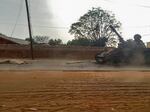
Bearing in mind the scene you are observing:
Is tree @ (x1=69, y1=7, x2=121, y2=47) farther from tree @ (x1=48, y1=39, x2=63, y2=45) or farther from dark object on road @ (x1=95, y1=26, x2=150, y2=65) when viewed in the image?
dark object on road @ (x1=95, y1=26, x2=150, y2=65)

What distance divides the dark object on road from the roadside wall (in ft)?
43.0

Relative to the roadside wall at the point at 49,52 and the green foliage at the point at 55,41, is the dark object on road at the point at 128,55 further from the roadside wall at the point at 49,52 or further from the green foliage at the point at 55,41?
the green foliage at the point at 55,41

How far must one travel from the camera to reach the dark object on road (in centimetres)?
2912

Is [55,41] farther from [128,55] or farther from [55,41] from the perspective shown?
[128,55]

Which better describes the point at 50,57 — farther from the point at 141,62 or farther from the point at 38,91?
the point at 38,91

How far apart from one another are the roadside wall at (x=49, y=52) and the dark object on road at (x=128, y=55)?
1311cm

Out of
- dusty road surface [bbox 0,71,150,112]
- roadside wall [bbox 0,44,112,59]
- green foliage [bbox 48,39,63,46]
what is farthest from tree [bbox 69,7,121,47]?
dusty road surface [bbox 0,71,150,112]

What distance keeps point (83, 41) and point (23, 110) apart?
193 ft

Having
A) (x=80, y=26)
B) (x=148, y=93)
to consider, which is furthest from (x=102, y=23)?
(x=148, y=93)

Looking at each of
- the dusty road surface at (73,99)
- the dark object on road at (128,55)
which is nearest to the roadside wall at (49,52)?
the dark object on road at (128,55)

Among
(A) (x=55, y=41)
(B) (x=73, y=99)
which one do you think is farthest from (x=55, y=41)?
(B) (x=73, y=99)

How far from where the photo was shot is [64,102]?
10352mm

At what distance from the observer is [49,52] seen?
138ft

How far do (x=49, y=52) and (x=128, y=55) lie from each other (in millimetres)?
14583
